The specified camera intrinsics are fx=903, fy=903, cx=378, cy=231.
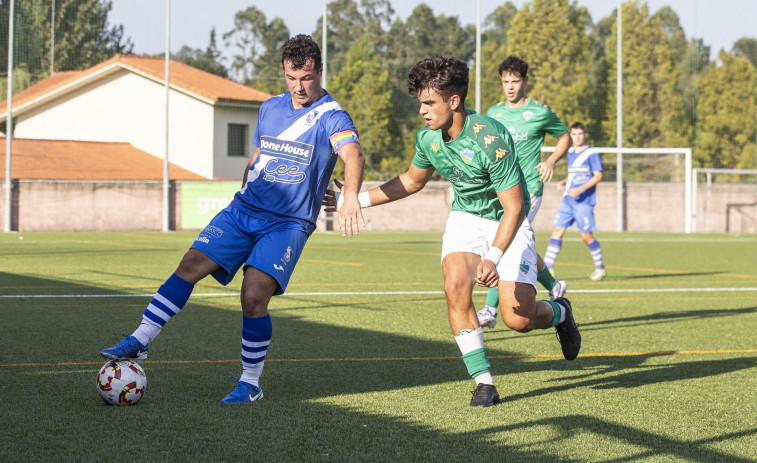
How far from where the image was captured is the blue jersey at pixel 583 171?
13.6 metres

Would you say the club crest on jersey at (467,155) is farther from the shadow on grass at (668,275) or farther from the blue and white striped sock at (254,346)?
the shadow on grass at (668,275)

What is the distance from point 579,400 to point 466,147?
5.17ft

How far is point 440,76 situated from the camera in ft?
16.1

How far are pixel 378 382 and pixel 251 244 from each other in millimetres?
1164

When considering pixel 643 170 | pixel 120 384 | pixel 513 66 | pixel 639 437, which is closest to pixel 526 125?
pixel 513 66

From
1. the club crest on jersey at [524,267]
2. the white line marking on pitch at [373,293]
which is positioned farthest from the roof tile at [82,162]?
the club crest on jersey at [524,267]

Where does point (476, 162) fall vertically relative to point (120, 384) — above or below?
above

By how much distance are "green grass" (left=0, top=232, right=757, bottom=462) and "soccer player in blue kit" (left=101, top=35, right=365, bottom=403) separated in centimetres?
39

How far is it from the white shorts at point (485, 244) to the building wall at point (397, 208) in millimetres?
24851

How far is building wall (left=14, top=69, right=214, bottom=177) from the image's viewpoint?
120ft

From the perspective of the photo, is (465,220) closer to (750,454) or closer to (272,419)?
(272,419)

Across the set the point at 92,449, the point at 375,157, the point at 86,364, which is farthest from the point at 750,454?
the point at 375,157

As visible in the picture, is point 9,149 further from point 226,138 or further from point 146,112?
point 146,112

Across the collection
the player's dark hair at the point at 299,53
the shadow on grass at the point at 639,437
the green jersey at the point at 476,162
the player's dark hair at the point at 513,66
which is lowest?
the shadow on grass at the point at 639,437
